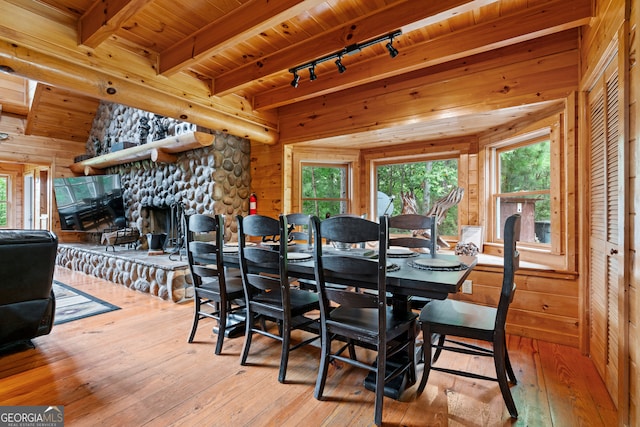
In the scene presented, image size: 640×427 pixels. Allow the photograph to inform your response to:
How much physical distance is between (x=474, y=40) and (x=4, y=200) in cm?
1054

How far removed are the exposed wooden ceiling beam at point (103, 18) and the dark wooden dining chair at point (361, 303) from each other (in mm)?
1960

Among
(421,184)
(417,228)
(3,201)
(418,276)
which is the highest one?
(421,184)

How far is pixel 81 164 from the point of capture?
6.45 metres

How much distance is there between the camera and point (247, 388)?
1.89 meters

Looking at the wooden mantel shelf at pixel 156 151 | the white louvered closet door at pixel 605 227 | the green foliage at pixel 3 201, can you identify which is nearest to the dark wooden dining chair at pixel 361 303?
the white louvered closet door at pixel 605 227

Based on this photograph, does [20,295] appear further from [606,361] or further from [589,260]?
[589,260]

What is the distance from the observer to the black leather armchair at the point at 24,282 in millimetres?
2092

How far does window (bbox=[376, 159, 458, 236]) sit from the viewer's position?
4.04 m

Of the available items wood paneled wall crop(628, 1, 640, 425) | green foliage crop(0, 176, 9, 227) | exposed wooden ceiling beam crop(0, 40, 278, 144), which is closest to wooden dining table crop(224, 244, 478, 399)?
wood paneled wall crop(628, 1, 640, 425)

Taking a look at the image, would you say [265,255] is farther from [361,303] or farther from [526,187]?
[526,187]

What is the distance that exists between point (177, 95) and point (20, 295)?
2259 millimetres

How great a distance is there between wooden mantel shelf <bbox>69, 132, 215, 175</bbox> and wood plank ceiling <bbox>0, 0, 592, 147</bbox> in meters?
0.47

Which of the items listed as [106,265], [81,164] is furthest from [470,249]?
[81,164]

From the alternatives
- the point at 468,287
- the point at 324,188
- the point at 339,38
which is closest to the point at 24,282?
the point at 339,38
